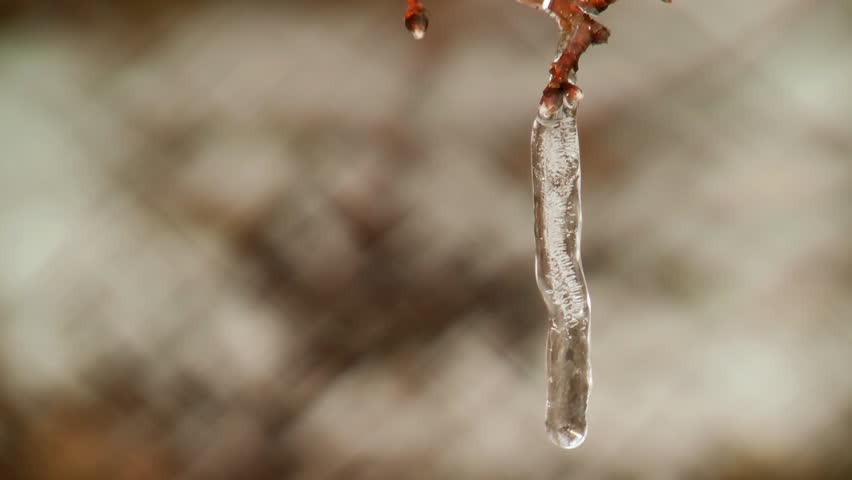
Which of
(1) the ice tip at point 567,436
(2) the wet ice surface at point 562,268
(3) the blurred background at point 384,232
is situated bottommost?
(1) the ice tip at point 567,436

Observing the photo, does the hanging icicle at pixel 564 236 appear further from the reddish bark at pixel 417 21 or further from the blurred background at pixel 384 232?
the blurred background at pixel 384 232

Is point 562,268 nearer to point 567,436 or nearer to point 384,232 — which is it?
point 567,436

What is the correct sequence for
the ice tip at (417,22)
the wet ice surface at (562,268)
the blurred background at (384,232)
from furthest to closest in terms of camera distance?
the blurred background at (384,232)
the wet ice surface at (562,268)
the ice tip at (417,22)

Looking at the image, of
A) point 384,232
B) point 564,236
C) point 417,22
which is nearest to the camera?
point 417,22

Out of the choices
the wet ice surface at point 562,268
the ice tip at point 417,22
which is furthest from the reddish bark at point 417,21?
the wet ice surface at point 562,268

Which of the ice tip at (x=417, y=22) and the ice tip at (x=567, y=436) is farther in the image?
the ice tip at (x=567, y=436)

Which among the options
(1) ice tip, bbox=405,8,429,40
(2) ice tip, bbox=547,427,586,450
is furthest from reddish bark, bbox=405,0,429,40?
(2) ice tip, bbox=547,427,586,450

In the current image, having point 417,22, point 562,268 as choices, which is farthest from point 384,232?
point 417,22

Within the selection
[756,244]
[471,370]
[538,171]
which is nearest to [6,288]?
[471,370]
